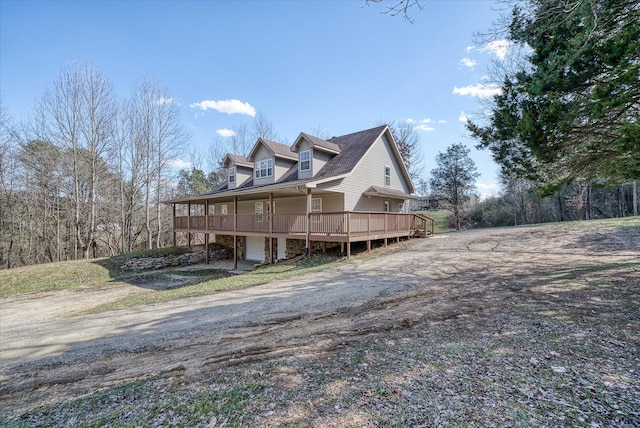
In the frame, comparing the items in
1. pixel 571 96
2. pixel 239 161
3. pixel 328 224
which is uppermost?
pixel 239 161

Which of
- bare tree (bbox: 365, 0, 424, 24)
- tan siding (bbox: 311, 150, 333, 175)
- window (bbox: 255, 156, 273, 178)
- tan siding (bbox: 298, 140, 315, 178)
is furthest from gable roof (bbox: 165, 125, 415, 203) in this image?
bare tree (bbox: 365, 0, 424, 24)

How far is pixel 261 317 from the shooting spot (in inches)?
239

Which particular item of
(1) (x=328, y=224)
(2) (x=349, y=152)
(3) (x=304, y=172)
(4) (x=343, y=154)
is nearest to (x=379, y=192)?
(2) (x=349, y=152)

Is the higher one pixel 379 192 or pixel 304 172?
pixel 304 172

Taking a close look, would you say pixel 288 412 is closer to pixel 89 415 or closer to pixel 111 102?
pixel 89 415

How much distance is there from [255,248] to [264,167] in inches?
225

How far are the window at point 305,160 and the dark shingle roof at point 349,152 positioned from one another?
83cm

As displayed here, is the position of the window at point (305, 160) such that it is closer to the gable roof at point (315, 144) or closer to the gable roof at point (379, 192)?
the gable roof at point (315, 144)

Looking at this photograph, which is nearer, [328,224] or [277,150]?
[328,224]

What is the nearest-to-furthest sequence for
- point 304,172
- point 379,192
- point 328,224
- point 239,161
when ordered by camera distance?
1. point 328,224
2. point 379,192
3. point 304,172
4. point 239,161

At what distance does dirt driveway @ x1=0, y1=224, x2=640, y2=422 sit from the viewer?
4.19 metres

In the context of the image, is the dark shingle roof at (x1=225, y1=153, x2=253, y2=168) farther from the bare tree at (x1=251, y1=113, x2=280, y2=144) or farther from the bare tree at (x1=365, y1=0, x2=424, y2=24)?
the bare tree at (x1=365, y1=0, x2=424, y2=24)

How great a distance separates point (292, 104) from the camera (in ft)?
77.8

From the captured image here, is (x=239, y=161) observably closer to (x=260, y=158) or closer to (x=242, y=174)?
(x=242, y=174)
